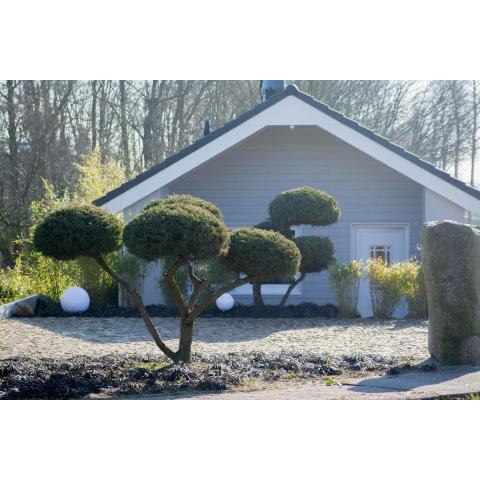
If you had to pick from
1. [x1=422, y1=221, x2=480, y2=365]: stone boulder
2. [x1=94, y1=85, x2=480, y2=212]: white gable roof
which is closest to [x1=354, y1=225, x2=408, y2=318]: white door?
[x1=94, y1=85, x2=480, y2=212]: white gable roof

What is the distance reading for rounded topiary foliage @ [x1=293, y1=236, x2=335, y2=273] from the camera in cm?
1315

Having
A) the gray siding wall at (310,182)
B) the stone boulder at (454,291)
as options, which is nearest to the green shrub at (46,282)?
the gray siding wall at (310,182)

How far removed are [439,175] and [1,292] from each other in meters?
8.55

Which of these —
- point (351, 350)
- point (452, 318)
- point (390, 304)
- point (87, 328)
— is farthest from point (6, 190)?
point (452, 318)

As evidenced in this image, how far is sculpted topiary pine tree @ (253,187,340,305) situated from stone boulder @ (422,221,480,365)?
437 centimetres

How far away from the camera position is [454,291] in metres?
8.14

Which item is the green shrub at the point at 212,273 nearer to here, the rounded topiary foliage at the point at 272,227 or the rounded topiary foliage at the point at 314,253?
the rounded topiary foliage at the point at 272,227

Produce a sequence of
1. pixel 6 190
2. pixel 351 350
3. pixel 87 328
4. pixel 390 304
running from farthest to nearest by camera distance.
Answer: pixel 6 190 < pixel 390 304 < pixel 87 328 < pixel 351 350

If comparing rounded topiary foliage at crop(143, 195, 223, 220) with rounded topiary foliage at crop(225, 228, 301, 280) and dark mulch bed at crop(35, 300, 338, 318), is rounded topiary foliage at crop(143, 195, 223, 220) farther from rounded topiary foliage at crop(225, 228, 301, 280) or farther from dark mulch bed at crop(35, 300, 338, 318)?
dark mulch bed at crop(35, 300, 338, 318)

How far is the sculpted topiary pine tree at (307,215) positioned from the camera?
12602 millimetres

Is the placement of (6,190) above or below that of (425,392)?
above

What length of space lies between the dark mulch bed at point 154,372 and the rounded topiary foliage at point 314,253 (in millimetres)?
4303
